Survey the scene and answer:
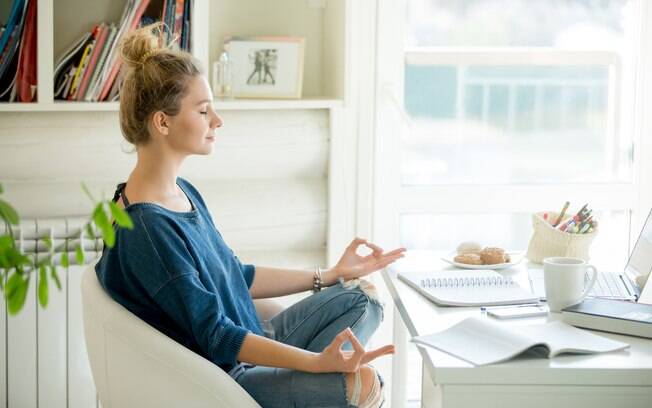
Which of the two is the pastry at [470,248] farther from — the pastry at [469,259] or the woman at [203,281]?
the woman at [203,281]

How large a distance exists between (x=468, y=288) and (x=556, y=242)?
34 cm

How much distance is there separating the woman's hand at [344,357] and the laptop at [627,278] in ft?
1.37

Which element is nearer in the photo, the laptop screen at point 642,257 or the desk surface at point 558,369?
the desk surface at point 558,369

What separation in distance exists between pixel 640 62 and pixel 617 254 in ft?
2.06

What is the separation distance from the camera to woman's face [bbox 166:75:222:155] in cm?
195

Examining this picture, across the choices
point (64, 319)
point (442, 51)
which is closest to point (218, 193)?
point (64, 319)

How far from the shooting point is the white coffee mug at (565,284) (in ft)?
5.85

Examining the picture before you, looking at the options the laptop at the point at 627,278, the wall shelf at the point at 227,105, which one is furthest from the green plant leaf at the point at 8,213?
the wall shelf at the point at 227,105

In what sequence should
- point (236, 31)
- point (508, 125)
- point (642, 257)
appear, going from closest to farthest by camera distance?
point (642, 257) → point (236, 31) → point (508, 125)

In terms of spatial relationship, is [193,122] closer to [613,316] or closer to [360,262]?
[360,262]

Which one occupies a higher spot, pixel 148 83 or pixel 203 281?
pixel 148 83

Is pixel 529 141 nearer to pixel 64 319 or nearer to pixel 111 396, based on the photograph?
pixel 64 319

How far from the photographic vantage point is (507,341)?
1.56 m

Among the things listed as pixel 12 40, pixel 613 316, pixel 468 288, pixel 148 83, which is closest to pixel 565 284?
pixel 613 316
